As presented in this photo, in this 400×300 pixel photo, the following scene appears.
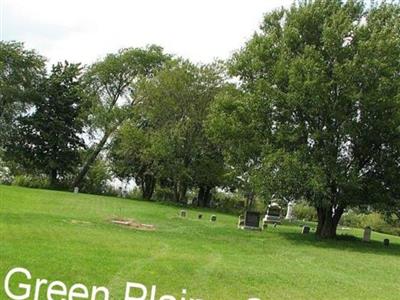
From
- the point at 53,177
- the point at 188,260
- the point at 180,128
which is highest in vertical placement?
the point at 180,128

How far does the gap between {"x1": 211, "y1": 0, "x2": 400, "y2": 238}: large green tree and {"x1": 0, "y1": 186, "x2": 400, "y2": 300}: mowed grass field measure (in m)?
2.65

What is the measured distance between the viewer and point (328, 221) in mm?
26156

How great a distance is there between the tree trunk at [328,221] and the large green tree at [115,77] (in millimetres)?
29139

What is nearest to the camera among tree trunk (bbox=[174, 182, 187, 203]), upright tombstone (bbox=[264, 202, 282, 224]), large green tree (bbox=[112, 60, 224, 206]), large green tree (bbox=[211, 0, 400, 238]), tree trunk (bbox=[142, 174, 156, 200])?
large green tree (bbox=[211, 0, 400, 238])

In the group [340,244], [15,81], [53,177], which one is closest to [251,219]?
[340,244]

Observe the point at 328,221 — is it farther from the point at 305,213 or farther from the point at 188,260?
the point at 305,213

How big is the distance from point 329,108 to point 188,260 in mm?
12088

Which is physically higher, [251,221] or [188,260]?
[251,221]

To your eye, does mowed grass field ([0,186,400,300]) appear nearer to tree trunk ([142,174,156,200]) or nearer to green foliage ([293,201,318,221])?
green foliage ([293,201,318,221])

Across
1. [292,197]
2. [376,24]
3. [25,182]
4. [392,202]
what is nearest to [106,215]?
[292,197]

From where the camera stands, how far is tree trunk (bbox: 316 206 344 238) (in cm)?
2592

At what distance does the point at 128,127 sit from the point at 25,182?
9.99 m

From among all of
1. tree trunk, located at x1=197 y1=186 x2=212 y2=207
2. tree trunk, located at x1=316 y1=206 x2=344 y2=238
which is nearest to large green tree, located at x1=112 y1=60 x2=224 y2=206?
tree trunk, located at x1=197 y1=186 x2=212 y2=207

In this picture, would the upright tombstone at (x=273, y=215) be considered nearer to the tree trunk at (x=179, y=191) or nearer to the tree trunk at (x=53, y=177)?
the tree trunk at (x=179, y=191)
